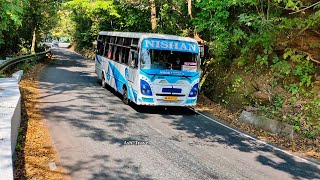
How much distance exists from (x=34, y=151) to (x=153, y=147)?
2.69m

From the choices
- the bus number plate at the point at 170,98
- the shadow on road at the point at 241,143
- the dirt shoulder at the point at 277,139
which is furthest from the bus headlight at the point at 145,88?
the dirt shoulder at the point at 277,139

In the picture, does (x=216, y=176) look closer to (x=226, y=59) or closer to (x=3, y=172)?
(x=3, y=172)

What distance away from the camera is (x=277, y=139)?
1039cm

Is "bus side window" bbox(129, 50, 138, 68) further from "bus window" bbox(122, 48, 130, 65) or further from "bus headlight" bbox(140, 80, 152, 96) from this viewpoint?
"bus headlight" bbox(140, 80, 152, 96)

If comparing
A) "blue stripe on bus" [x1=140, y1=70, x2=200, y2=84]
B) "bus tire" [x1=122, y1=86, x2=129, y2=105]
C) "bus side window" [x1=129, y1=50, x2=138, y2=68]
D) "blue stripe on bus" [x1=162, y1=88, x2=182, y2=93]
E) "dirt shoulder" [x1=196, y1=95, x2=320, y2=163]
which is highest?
"bus side window" [x1=129, y1=50, x2=138, y2=68]

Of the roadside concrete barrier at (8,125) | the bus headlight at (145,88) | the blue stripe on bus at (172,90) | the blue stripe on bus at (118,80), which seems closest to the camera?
the roadside concrete barrier at (8,125)

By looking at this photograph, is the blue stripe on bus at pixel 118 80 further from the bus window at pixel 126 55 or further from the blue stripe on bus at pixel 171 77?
the blue stripe on bus at pixel 171 77

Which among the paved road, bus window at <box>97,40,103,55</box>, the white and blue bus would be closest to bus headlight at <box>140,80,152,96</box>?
the white and blue bus

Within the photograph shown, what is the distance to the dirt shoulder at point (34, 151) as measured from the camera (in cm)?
635

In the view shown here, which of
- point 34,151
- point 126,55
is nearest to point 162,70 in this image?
point 126,55

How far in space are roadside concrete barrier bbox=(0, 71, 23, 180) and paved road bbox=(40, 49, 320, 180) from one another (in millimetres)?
1070

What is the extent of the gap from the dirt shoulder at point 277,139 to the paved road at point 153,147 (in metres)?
0.67

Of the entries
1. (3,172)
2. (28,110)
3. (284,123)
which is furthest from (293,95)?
(3,172)

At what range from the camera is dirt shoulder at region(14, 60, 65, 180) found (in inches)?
250
